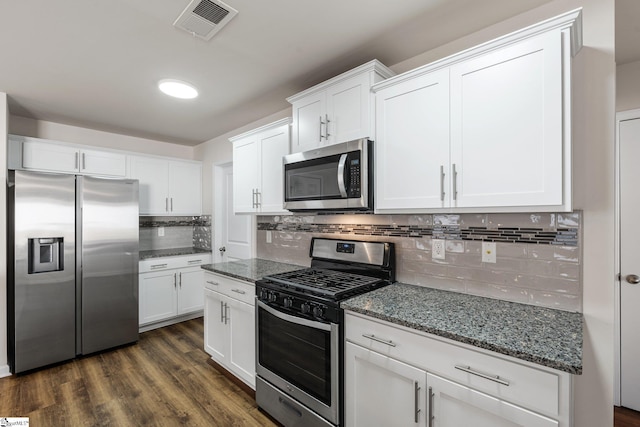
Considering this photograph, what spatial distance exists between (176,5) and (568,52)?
1895 mm

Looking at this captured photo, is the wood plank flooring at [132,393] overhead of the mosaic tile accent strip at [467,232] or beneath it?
beneath

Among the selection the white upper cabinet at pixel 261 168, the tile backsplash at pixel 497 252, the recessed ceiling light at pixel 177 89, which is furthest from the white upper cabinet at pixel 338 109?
the recessed ceiling light at pixel 177 89

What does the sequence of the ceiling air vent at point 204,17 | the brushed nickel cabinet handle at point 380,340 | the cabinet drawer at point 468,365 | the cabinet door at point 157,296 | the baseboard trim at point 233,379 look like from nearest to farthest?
the cabinet drawer at point 468,365
the brushed nickel cabinet handle at point 380,340
the ceiling air vent at point 204,17
the baseboard trim at point 233,379
the cabinet door at point 157,296

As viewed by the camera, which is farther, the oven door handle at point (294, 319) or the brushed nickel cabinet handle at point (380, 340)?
the oven door handle at point (294, 319)

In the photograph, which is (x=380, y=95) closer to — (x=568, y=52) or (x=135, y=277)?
(x=568, y=52)

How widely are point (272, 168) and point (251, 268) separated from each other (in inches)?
37.0

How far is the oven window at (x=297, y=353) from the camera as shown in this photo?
5.74ft

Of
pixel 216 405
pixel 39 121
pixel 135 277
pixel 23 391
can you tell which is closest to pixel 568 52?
pixel 216 405

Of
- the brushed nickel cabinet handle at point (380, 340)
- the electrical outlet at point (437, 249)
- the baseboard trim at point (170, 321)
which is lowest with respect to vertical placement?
the baseboard trim at point (170, 321)

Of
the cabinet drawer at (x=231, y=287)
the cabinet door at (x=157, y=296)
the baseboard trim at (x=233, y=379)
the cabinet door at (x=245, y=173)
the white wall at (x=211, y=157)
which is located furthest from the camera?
the white wall at (x=211, y=157)

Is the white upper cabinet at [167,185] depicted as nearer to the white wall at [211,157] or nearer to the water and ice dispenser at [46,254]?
the white wall at [211,157]

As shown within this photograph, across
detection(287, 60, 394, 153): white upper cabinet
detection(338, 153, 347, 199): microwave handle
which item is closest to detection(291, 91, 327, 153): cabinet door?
detection(287, 60, 394, 153): white upper cabinet

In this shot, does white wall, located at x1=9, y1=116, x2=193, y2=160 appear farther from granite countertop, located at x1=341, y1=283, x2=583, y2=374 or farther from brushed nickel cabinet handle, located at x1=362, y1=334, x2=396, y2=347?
brushed nickel cabinet handle, located at x1=362, y1=334, x2=396, y2=347

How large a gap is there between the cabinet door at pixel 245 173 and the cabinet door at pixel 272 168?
0.36ft
